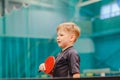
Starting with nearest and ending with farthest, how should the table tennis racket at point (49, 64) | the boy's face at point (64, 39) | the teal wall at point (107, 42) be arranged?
the table tennis racket at point (49, 64), the boy's face at point (64, 39), the teal wall at point (107, 42)

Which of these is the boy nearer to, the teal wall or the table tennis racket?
the table tennis racket

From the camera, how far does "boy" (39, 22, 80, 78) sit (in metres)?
1.02

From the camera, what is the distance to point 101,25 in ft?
19.2

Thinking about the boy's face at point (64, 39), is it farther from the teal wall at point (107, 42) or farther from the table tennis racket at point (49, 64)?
the teal wall at point (107, 42)

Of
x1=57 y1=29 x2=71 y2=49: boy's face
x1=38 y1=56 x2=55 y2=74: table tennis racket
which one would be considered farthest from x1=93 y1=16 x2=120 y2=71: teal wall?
x1=38 y1=56 x2=55 y2=74: table tennis racket

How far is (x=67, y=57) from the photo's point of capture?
1.07m

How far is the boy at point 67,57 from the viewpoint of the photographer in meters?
1.02

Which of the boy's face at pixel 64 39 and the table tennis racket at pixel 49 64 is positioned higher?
the boy's face at pixel 64 39

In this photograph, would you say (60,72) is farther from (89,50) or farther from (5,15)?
(89,50)

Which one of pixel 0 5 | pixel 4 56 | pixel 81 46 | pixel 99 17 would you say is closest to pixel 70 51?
pixel 4 56

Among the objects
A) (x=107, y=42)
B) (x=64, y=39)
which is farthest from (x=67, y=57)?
(x=107, y=42)

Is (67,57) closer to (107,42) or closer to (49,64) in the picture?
(49,64)

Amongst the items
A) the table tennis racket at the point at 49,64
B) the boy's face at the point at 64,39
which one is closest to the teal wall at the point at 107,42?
the boy's face at the point at 64,39

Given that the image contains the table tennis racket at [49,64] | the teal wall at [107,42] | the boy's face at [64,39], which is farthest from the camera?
the teal wall at [107,42]
